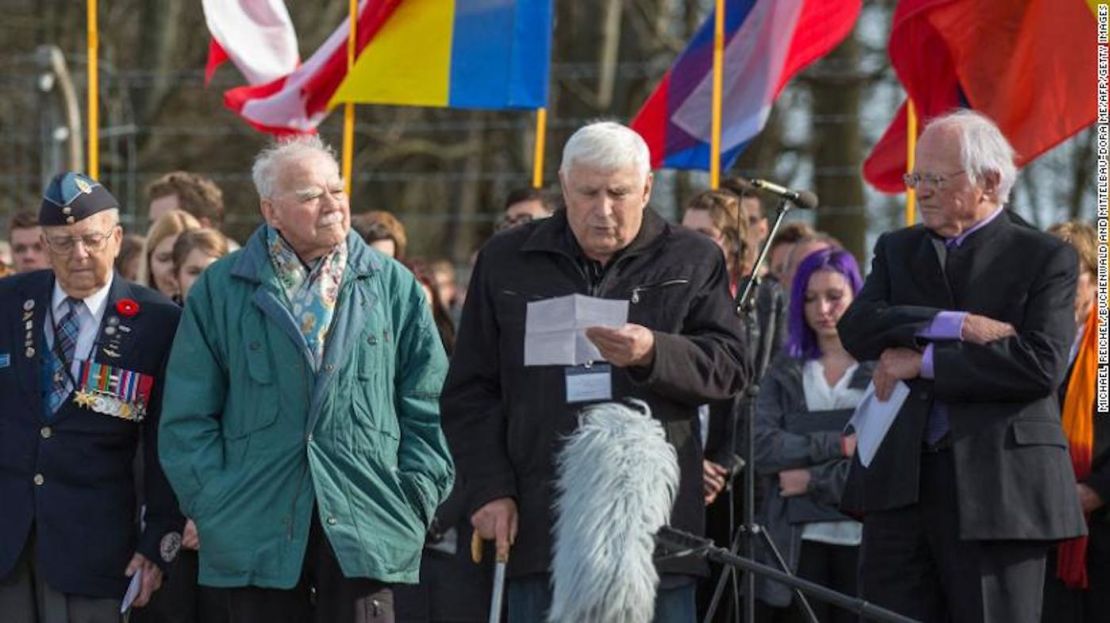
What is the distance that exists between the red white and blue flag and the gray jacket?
2453 millimetres

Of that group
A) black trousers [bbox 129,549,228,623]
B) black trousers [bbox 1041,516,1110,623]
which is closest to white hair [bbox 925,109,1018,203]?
black trousers [bbox 1041,516,1110,623]

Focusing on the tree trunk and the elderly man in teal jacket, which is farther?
the tree trunk

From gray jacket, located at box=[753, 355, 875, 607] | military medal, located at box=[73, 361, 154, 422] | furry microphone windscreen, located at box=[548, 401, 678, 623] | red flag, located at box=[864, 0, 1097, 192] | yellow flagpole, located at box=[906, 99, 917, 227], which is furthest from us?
yellow flagpole, located at box=[906, 99, 917, 227]

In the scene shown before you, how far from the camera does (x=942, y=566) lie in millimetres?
6328

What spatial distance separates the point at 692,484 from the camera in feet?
19.7

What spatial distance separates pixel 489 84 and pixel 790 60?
147 centimetres

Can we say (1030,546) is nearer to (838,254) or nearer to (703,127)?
(838,254)

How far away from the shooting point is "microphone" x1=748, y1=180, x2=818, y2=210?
24.2 feet

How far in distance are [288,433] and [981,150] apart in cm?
222

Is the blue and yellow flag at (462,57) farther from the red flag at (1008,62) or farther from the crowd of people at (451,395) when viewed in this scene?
the crowd of people at (451,395)

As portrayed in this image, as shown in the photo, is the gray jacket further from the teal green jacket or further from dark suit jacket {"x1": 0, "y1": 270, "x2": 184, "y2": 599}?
dark suit jacket {"x1": 0, "y1": 270, "x2": 184, "y2": 599}

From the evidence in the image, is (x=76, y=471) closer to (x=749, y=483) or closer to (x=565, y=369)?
(x=565, y=369)

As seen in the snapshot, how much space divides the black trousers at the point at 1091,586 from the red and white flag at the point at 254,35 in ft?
17.7

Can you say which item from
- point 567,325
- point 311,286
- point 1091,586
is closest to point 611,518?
point 567,325
